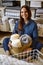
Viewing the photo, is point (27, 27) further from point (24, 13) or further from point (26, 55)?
point (26, 55)

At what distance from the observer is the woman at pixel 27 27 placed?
7.73 feet

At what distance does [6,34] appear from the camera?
337 cm

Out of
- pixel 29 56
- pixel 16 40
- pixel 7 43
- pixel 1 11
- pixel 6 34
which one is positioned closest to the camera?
pixel 29 56

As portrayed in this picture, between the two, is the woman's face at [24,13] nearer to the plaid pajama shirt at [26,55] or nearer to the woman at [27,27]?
the woman at [27,27]

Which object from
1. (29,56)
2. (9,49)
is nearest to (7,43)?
(9,49)

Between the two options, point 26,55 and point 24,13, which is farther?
point 24,13

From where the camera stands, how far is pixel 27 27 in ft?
7.97

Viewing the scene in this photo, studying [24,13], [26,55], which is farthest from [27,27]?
[26,55]

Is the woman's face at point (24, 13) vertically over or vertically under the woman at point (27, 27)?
over

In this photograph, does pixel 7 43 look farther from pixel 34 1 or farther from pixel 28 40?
pixel 34 1

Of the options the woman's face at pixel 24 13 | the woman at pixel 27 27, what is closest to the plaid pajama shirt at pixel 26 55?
the woman at pixel 27 27

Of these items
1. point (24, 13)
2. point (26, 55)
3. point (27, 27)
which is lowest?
→ point (26, 55)

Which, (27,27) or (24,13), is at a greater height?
(24,13)

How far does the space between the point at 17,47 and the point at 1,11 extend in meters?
1.13
